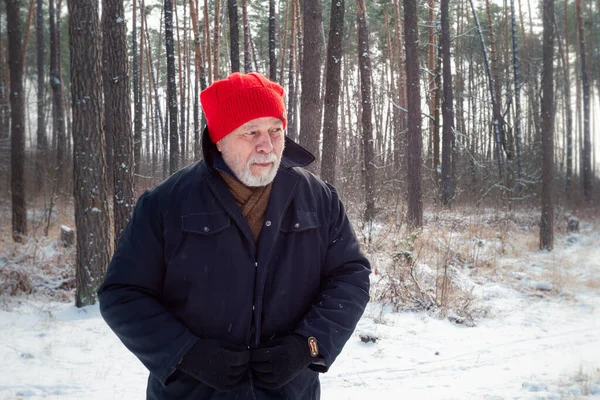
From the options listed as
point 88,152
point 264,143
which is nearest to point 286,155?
point 264,143

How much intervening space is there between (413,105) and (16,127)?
356 inches

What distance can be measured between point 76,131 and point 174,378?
516cm

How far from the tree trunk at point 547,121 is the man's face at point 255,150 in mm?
10131

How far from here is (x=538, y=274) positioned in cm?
828

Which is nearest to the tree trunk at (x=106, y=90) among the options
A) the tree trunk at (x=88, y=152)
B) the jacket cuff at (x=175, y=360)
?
the tree trunk at (x=88, y=152)

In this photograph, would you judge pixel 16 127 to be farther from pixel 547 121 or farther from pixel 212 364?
pixel 547 121

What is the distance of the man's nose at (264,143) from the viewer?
1.90 meters

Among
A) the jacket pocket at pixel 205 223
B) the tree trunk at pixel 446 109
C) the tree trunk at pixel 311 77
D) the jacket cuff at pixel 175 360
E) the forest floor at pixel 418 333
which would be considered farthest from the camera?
the tree trunk at pixel 446 109

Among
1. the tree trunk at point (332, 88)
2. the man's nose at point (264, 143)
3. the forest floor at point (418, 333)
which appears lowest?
the forest floor at point (418, 333)

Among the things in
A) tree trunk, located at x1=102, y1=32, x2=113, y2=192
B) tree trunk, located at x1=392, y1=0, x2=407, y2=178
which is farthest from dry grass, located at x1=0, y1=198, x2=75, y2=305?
tree trunk, located at x1=392, y1=0, x2=407, y2=178

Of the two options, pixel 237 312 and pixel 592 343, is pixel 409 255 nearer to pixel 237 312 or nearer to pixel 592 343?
pixel 592 343

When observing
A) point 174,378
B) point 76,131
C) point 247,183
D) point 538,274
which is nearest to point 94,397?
point 174,378

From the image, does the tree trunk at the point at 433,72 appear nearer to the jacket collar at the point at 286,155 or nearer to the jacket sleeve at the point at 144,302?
the jacket collar at the point at 286,155

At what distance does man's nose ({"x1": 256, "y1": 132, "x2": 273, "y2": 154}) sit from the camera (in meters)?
1.90
